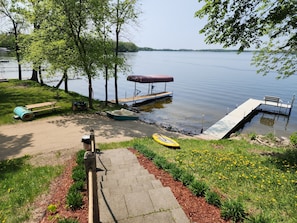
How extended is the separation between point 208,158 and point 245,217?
4.01 m

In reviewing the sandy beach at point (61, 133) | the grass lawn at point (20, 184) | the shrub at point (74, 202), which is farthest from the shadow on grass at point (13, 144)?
the shrub at point (74, 202)

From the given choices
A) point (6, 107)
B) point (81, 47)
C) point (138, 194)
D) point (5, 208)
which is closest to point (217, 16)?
point (138, 194)

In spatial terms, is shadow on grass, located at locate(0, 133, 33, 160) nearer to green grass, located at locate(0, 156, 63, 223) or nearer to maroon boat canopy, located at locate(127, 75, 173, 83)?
green grass, located at locate(0, 156, 63, 223)

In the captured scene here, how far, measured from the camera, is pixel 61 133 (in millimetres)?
13305

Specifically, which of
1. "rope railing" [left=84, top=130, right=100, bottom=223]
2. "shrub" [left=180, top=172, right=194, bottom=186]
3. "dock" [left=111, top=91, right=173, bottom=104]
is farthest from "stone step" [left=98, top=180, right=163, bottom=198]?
"dock" [left=111, top=91, right=173, bottom=104]

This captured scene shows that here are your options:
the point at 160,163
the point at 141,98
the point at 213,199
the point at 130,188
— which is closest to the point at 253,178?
the point at 213,199

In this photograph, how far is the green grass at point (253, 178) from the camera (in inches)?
214

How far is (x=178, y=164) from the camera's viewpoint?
320 inches

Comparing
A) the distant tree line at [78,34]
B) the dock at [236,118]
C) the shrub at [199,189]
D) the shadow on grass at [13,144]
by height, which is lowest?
the dock at [236,118]

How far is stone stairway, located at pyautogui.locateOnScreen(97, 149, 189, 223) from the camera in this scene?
4.30 m

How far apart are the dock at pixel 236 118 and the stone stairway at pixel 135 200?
10668mm

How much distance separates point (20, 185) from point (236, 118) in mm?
20736

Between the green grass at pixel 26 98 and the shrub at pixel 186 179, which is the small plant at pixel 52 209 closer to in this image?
the shrub at pixel 186 179

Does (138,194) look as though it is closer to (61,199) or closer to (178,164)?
(61,199)
